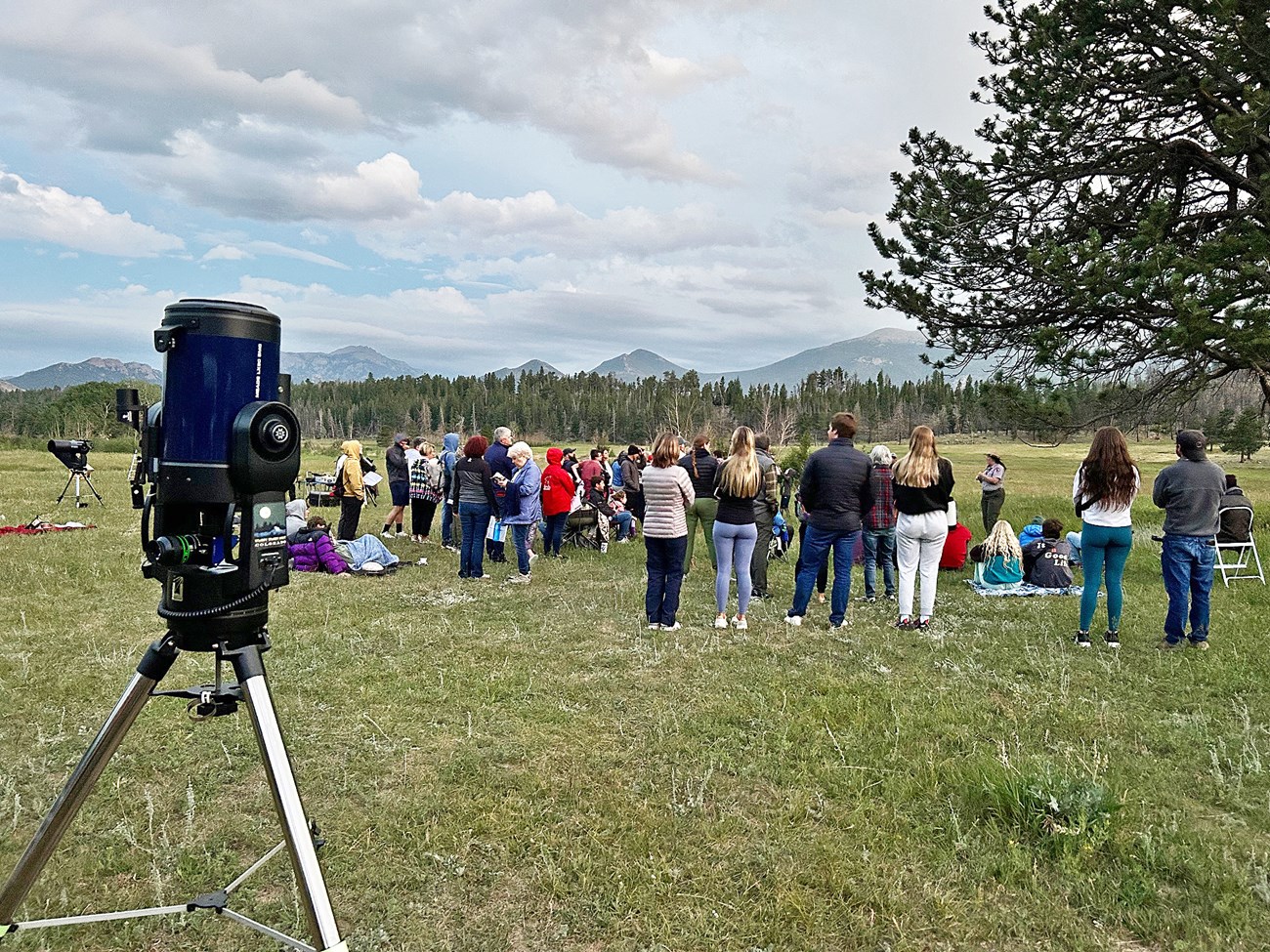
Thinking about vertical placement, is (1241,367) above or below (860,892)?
above

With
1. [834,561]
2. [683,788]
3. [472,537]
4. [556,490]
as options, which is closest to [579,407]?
[556,490]

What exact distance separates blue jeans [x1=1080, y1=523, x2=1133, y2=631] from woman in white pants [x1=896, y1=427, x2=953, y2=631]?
1.44 meters

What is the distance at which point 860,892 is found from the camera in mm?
3428

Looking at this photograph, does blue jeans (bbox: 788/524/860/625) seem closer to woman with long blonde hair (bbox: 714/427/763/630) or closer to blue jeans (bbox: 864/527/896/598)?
woman with long blonde hair (bbox: 714/427/763/630)

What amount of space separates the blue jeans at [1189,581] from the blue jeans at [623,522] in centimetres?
1001

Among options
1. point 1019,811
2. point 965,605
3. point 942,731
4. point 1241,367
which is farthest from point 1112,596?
point 1241,367

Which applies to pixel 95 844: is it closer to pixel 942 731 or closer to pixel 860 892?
pixel 860 892

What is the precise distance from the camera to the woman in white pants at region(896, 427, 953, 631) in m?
8.12

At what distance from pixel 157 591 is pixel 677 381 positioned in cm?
12759

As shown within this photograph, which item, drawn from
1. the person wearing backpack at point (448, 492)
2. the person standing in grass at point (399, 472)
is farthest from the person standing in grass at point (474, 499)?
the person standing in grass at point (399, 472)

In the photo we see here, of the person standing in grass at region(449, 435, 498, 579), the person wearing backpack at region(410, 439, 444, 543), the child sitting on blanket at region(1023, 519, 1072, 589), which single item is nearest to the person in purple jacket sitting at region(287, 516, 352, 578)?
the person standing in grass at region(449, 435, 498, 579)

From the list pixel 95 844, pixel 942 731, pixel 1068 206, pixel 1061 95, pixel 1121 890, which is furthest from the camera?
pixel 1068 206

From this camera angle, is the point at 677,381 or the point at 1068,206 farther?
the point at 677,381

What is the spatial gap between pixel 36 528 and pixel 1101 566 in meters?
17.9
